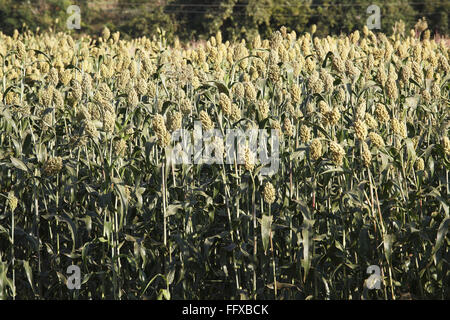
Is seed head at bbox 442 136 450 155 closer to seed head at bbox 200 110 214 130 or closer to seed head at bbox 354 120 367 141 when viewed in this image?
seed head at bbox 354 120 367 141

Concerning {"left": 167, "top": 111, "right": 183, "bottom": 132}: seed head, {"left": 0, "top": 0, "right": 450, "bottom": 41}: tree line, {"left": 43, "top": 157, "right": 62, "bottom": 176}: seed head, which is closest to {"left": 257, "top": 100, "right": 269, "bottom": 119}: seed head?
{"left": 167, "top": 111, "right": 183, "bottom": 132}: seed head

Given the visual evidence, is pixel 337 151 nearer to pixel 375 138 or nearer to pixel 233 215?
pixel 375 138

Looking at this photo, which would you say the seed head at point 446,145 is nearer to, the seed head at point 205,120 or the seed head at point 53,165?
the seed head at point 205,120

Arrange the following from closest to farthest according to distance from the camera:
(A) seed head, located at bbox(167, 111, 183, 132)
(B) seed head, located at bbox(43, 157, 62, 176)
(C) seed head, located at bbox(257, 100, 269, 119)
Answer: (A) seed head, located at bbox(167, 111, 183, 132)
(B) seed head, located at bbox(43, 157, 62, 176)
(C) seed head, located at bbox(257, 100, 269, 119)

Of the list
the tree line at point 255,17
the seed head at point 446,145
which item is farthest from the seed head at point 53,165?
the tree line at point 255,17

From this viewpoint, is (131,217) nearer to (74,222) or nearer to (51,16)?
(74,222)

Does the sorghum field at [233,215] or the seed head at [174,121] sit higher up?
the seed head at [174,121]

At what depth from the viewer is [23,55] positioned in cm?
408

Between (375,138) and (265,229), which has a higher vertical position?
(375,138)

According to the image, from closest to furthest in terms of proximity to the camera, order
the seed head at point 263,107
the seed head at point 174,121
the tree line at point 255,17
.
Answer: the seed head at point 174,121 < the seed head at point 263,107 < the tree line at point 255,17

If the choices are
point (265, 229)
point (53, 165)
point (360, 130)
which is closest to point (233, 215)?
point (265, 229)

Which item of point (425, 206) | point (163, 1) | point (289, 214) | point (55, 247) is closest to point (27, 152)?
point (55, 247)

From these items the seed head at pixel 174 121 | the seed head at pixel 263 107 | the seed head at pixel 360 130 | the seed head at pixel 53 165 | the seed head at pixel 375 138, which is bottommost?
the seed head at pixel 53 165
